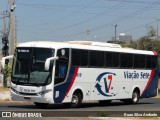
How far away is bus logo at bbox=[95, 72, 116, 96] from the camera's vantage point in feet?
86.5

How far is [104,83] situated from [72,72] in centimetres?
340

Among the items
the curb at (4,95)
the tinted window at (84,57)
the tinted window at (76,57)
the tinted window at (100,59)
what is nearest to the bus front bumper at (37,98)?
the tinted window at (76,57)

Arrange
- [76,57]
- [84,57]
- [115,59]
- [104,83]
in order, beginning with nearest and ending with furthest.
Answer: [76,57]
[84,57]
[104,83]
[115,59]

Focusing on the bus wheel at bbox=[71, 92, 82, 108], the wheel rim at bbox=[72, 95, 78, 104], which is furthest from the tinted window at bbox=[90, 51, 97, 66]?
the wheel rim at bbox=[72, 95, 78, 104]

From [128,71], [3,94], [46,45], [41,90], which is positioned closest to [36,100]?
[41,90]

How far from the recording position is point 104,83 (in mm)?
26844

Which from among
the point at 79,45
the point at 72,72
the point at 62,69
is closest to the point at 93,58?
the point at 79,45

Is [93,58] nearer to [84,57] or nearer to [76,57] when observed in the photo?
[84,57]

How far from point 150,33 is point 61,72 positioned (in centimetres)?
7474

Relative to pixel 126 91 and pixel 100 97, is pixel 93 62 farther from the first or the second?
pixel 126 91

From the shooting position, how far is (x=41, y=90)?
22781 millimetres

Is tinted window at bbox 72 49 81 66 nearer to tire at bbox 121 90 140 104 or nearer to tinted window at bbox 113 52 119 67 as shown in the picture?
tinted window at bbox 113 52 119 67

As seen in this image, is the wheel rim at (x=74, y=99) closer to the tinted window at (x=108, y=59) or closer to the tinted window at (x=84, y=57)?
the tinted window at (x=84, y=57)

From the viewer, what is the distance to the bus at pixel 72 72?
75.2 ft
